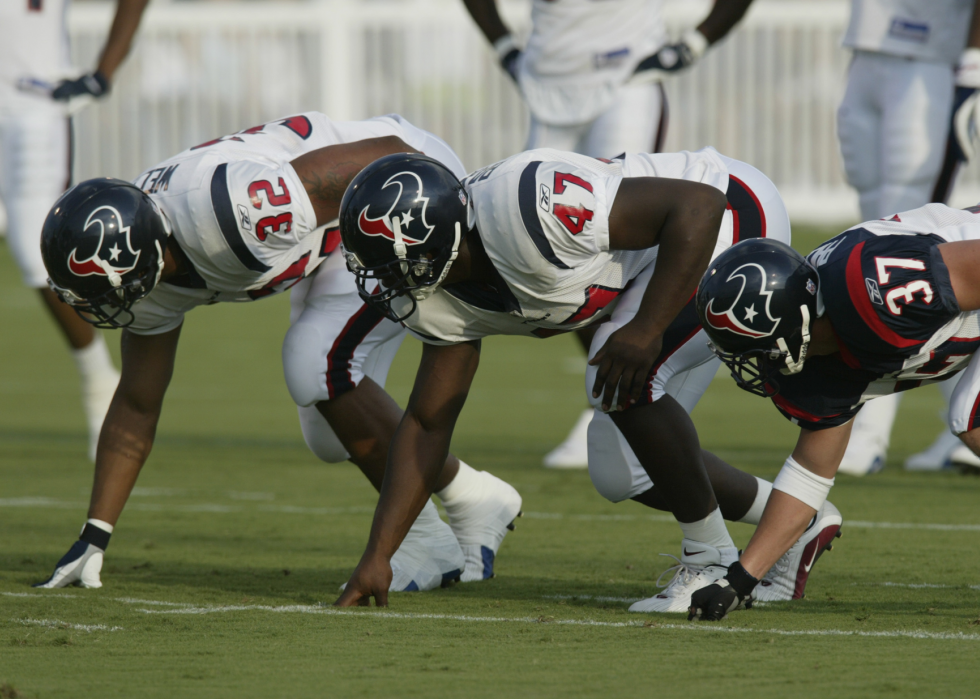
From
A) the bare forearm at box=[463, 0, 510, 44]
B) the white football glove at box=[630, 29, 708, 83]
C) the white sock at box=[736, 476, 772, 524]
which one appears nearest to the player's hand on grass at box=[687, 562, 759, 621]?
the white sock at box=[736, 476, 772, 524]

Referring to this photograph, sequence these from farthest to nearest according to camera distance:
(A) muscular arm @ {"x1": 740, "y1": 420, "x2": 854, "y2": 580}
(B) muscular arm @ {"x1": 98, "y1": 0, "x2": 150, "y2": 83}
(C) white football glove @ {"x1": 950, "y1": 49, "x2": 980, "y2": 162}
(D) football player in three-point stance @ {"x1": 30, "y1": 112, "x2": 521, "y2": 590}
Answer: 1. (B) muscular arm @ {"x1": 98, "y1": 0, "x2": 150, "y2": 83}
2. (C) white football glove @ {"x1": 950, "y1": 49, "x2": 980, "y2": 162}
3. (D) football player in three-point stance @ {"x1": 30, "y1": 112, "x2": 521, "y2": 590}
4. (A) muscular arm @ {"x1": 740, "y1": 420, "x2": 854, "y2": 580}

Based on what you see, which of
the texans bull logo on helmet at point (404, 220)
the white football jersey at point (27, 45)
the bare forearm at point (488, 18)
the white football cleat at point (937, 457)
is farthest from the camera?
the bare forearm at point (488, 18)

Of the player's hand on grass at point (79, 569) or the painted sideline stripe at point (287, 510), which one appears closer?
the player's hand on grass at point (79, 569)

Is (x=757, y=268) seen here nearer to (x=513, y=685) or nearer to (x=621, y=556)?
(x=513, y=685)

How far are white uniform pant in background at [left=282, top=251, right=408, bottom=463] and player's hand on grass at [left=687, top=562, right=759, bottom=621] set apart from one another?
1.27 m

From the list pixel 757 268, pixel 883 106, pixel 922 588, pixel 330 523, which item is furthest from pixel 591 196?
pixel 883 106

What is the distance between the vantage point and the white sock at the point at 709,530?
12.6 ft

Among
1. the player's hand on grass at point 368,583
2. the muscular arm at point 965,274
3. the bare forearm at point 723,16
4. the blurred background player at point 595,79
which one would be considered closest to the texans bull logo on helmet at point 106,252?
the player's hand on grass at point 368,583

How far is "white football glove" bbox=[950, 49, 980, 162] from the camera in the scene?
5.92m

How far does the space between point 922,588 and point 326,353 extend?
1845mm

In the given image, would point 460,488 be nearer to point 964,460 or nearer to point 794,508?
point 794,508

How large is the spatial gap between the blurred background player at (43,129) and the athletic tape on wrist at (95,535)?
7.84 ft

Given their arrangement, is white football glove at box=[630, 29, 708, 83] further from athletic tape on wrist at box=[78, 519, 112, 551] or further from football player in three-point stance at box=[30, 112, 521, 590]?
athletic tape on wrist at box=[78, 519, 112, 551]

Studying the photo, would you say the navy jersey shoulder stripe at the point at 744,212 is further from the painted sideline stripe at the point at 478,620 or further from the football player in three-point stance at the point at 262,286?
the painted sideline stripe at the point at 478,620
